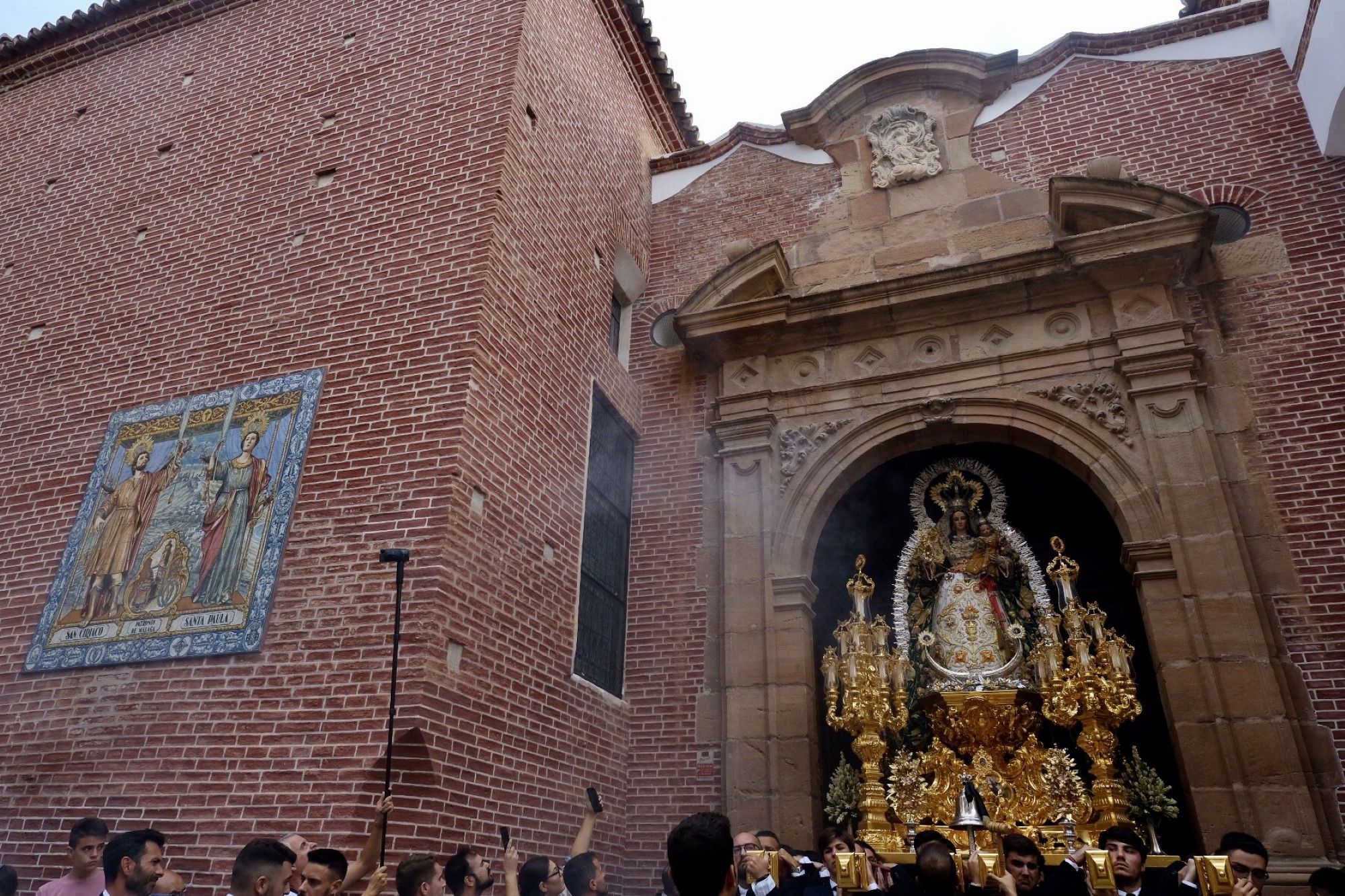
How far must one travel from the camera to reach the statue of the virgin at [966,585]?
8.50 m

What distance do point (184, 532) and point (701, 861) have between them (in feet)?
19.3

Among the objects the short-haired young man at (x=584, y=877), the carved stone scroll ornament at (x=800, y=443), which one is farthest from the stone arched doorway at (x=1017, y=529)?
the short-haired young man at (x=584, y=877)

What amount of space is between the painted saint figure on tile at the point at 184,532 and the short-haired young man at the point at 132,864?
7.24 feet

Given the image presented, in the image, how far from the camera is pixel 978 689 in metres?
8.30

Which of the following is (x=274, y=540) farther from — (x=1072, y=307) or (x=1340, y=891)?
(x=1072, y=307)

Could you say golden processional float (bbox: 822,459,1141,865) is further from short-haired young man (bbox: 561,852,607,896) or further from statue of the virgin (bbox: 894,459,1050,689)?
short-haired young man (bbox: 561,852,607,896)

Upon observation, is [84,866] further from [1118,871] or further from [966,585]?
[966,585]

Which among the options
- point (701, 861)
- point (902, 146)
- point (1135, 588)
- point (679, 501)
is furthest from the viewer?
point (902, 146)

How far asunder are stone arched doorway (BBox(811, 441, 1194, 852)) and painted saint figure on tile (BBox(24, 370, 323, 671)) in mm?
4857

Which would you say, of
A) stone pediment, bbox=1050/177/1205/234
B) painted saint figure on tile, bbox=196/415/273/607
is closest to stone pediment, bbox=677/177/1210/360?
stone pediment, bbox=1050/177/1205/234

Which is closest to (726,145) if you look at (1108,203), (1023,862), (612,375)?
(612,375)

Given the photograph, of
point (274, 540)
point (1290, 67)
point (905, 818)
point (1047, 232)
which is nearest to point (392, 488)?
point (274, 540)

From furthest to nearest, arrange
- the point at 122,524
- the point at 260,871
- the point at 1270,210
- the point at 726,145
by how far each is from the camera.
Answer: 1. the point at 726,145
2. the point at 1270,210
3. the point at 122,524
4. the point at 260,871

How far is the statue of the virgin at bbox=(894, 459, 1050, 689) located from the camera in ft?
27.9
